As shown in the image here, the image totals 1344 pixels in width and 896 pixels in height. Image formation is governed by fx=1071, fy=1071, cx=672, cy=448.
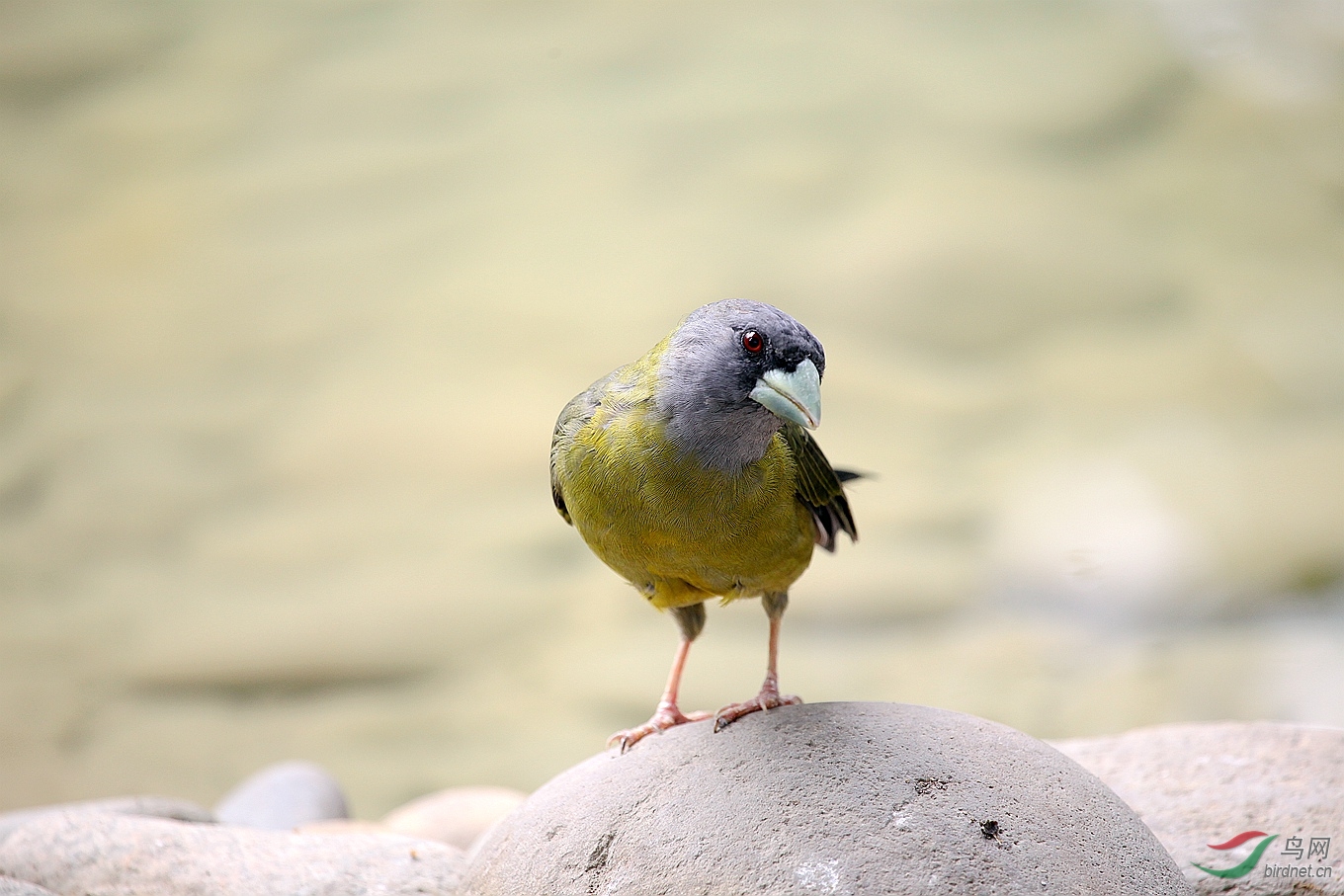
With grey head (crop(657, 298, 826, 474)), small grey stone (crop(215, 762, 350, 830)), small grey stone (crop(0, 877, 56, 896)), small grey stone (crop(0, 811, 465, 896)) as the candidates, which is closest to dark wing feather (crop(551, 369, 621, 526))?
grey head (crop(657, 298, 826, 474))

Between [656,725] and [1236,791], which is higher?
[656,725]

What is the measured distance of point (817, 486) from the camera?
3.44 metres

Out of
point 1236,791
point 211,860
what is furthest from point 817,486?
point 211,860

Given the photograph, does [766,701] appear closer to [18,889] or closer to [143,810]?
[18,889]

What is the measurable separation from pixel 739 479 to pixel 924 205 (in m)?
5.58

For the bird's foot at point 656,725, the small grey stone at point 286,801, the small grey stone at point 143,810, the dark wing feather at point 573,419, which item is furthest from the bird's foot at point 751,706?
the small grey stone at point 286,801

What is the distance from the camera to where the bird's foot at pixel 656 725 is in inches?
143

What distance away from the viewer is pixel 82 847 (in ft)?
12.6

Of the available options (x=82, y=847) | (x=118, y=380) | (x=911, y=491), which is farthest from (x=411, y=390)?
(x=82, y=847)

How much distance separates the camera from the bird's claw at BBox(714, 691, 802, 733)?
3.46 metres

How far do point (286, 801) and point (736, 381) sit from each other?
4008mm

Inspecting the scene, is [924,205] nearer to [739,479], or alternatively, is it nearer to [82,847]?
[739,479]

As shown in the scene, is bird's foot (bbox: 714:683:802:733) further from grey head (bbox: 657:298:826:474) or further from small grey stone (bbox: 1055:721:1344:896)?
small grey stone (bbox: 1055:721:1344:896)

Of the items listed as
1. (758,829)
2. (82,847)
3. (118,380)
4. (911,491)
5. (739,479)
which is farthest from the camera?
(118,380)
